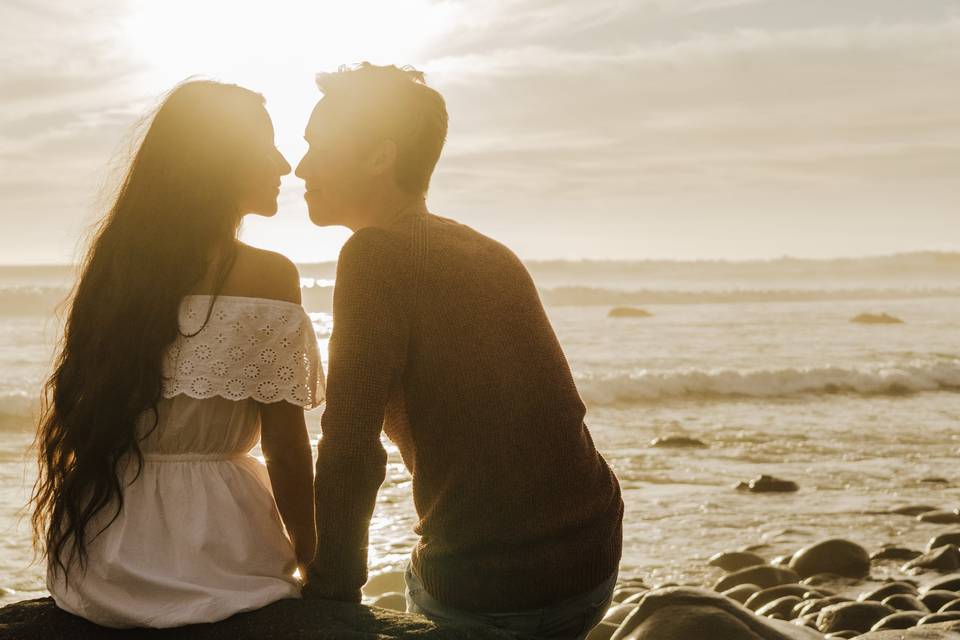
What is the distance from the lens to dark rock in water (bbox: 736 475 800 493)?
8969 mm

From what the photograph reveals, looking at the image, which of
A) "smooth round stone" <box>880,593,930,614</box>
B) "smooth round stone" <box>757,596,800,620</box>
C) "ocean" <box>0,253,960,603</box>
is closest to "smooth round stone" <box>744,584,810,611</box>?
"smooth round stone" <box>757,596,800,620</box>

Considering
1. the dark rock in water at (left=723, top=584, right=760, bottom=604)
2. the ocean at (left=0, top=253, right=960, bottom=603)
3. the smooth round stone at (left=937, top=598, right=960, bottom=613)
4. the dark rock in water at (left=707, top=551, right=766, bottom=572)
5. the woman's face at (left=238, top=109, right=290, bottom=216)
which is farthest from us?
the ocean at (left=0, top=253, right=960, bottom=603)

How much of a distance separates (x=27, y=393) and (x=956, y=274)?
5903 centimetres

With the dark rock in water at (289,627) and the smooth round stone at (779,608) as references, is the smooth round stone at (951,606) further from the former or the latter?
the dark rock in water at (289,627)

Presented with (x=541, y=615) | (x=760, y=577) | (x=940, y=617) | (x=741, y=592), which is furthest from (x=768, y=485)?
(x=541, y=615)

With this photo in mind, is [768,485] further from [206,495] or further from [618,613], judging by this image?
[206,495]

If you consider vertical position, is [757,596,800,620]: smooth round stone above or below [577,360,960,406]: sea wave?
below

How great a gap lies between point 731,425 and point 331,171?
1077 centimetres

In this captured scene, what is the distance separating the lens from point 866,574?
6750mm

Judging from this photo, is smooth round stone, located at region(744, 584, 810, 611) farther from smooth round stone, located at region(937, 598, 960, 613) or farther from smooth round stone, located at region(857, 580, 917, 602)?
smooth round stone, located at region(937, 598, 960, 613)

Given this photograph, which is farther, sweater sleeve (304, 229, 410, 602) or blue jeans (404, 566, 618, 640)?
blue jeans (404, 566, 618, 640)

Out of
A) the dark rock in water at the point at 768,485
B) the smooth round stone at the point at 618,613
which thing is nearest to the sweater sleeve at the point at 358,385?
the smooth round stone at the point at 618,613

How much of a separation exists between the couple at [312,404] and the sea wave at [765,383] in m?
12.3

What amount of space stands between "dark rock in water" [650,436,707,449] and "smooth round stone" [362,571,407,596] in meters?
5.09
